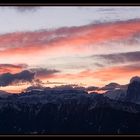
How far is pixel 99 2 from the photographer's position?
5777 millimetres

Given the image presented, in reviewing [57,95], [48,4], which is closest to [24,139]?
[57,95]

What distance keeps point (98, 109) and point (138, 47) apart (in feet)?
2.16

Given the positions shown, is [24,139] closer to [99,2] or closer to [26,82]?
[26,82]

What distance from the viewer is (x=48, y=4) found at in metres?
5.80

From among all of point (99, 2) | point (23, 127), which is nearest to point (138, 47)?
point (99, 2)

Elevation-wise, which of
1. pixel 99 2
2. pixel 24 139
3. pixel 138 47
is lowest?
pixel 24 139

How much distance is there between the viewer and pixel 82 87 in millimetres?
5801

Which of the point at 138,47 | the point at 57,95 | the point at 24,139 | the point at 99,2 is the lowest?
the point at 24,139

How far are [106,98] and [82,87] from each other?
0.23 metres

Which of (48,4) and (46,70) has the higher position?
(48,4)

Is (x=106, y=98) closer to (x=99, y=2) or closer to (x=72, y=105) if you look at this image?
(x=72, y=105)

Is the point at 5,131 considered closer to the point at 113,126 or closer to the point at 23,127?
the point at 23,127

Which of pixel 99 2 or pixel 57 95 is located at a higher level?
pixel 99 2

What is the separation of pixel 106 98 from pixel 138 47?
539mm
